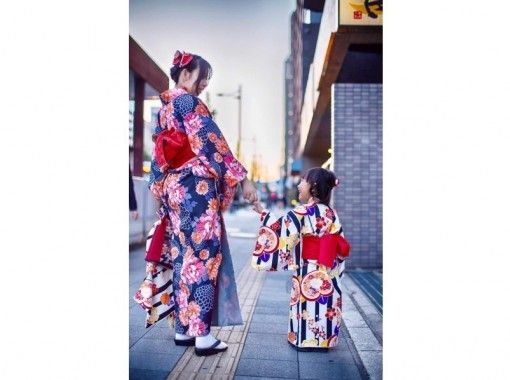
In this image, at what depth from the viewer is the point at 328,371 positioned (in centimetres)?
251

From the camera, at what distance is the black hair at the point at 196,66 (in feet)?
8.95

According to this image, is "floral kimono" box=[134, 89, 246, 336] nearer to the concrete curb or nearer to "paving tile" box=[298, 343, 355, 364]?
"paving tile" box=[298, 343, 355, 364]

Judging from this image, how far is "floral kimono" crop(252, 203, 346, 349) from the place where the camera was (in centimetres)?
272

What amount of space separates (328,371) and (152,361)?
1.00 meters

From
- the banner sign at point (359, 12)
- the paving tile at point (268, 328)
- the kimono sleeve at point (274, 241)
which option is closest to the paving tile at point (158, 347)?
the paving tile at point (268, 328)

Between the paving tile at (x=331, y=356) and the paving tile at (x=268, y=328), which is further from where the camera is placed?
the paving tile at (x=268, y=328)

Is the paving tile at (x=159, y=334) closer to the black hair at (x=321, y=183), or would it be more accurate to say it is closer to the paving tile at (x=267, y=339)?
the paving tile at (x=267, y=339)

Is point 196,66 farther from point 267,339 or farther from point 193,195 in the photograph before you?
point 267,339

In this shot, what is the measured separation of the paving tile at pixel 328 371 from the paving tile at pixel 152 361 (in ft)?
2.42

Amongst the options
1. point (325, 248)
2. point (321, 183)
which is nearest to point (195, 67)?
point (321, 183)

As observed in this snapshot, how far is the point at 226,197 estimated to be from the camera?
9.15 ft

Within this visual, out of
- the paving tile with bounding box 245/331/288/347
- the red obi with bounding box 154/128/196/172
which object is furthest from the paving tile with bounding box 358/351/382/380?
the red obi with bounding box 154/128/196/172
